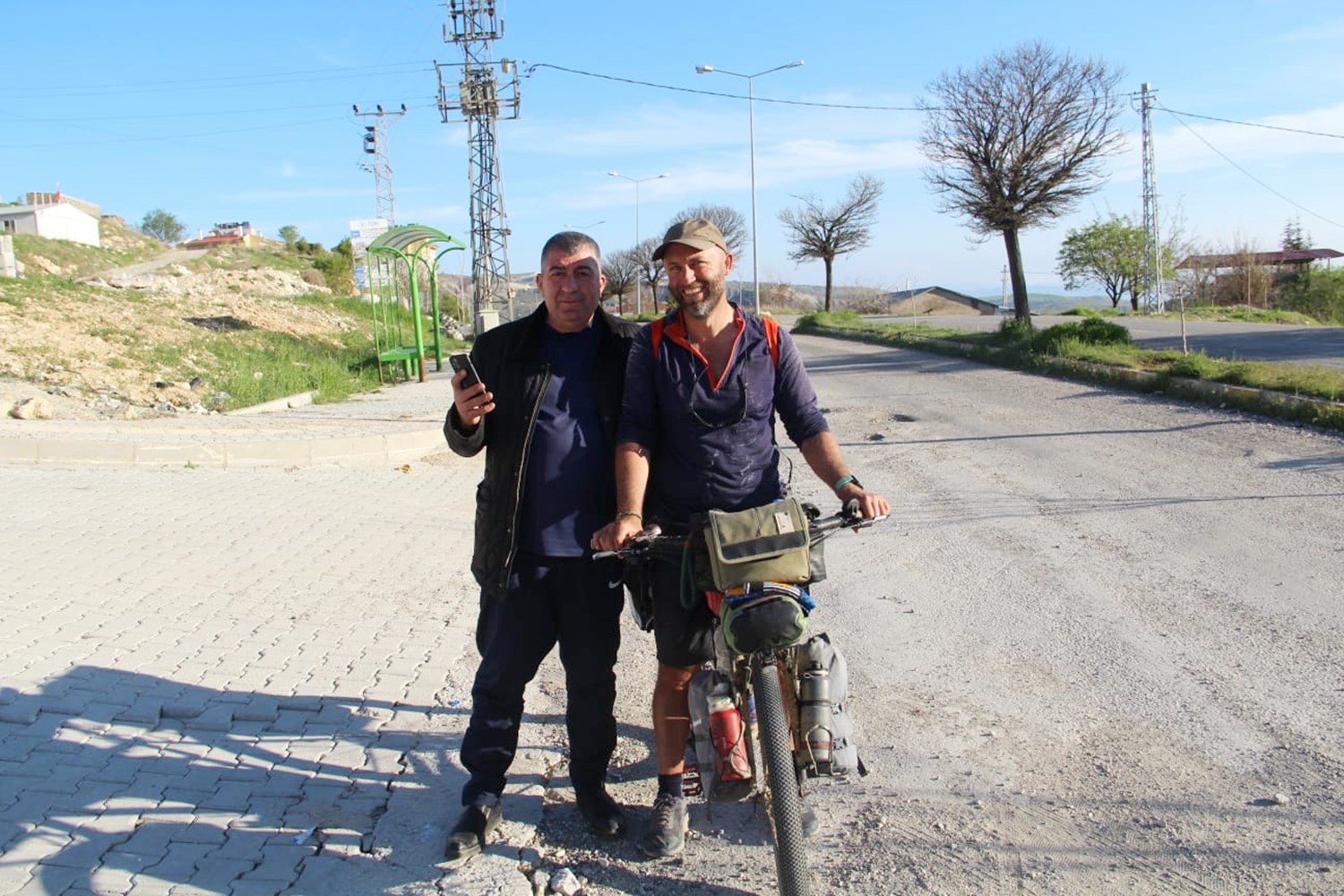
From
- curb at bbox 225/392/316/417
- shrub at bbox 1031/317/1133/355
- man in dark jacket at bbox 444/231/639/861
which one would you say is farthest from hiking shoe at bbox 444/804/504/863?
shrub at bbox 1031/317/1133/355

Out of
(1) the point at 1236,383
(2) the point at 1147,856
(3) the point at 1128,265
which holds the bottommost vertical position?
(2) the point at 1147,856

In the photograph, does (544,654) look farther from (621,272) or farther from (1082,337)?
(621,272)

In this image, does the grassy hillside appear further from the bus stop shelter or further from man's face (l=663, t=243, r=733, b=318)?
man's face (l=663, t=243, r=733, b=318)

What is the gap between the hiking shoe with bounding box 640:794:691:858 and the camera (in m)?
3.06

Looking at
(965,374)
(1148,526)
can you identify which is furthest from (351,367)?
(1148,526)

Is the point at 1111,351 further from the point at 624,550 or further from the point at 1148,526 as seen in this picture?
the point at 624,550

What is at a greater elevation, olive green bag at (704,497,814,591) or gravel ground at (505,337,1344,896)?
olive green bag at (704,497,814,591)

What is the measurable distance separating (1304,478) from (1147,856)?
19.5 ft

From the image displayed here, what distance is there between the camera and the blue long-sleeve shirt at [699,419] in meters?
3.02

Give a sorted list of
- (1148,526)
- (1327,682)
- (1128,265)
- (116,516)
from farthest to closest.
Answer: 1. (1128,265)
2. (116,516)
3. (1148,526)
4. (1327,682)

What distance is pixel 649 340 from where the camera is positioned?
3.06 m

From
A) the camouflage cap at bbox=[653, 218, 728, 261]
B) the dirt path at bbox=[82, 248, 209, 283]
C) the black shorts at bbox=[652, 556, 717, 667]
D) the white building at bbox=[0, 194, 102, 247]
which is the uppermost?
the white building at bbox=[0, 194, 102, 247]

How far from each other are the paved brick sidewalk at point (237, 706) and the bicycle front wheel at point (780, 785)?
78 cm

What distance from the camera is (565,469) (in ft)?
10.4
